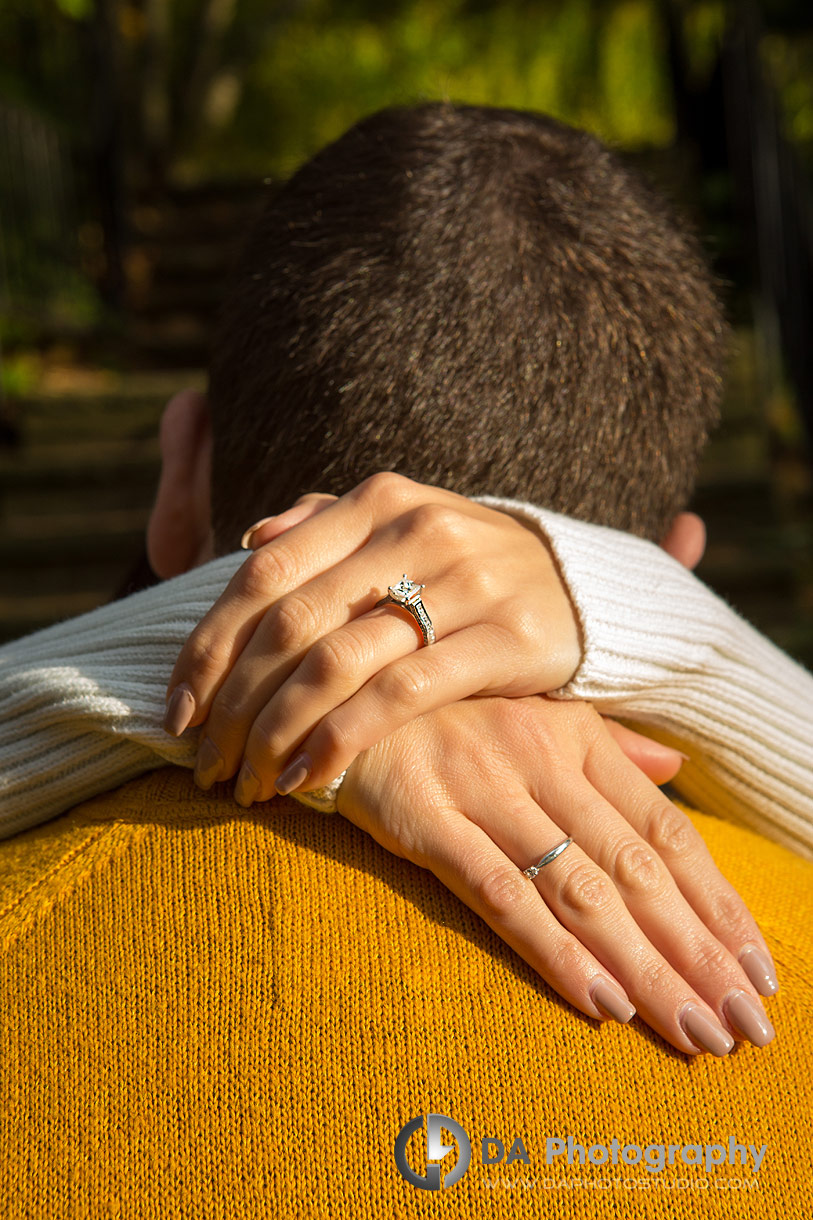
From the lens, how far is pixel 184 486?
4.38ft

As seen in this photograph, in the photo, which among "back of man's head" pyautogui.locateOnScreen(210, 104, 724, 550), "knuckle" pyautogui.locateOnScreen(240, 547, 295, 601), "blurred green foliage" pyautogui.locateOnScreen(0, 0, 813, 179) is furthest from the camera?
"blurred green foliage" pyautogui.locateOnScreen(0, 0, 813, 179)

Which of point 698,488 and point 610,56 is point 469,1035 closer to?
point 698,488

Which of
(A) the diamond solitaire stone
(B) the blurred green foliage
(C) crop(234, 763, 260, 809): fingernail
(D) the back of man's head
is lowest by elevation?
(C) crop(234, 763, 260, 809): fingernail

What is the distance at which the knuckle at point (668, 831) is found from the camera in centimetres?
99

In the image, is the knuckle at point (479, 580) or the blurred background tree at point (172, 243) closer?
the knuckle at point (479, 580)

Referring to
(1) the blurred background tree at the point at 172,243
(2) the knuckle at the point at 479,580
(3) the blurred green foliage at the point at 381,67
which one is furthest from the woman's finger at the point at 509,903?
(3) the blurred green foliage at the point at 381,67

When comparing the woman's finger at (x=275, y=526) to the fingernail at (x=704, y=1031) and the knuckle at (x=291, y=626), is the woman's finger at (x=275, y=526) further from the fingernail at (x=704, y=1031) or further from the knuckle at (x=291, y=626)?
the fingernail at (x=704, y=1031)

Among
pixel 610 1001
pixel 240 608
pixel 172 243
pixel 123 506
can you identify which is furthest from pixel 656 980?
pixel 172 243

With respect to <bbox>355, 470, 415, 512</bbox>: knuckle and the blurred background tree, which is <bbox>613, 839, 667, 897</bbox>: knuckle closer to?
<bbox>355, 470, 415, 512</bbox>: knuckle

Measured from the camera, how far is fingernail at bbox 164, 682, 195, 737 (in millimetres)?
924

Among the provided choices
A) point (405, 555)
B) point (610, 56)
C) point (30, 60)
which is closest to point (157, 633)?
point (405, 555)

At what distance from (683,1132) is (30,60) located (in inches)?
343

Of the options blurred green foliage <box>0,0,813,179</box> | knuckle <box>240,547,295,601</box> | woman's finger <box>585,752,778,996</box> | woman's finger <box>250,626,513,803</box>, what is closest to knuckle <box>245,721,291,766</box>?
woman's finger <box>250,626,513,803</box>

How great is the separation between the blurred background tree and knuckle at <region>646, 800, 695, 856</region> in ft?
3.56
